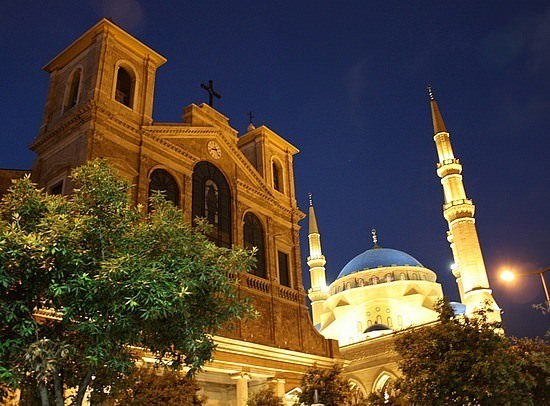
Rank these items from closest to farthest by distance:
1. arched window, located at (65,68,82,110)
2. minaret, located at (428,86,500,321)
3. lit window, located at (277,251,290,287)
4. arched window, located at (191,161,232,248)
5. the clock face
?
arched window, located at (65,68,82,110) → arched window, located at (191,161,232,248) → the clock face → lit window, located at (277,251,290,287) → minaret, located at (428,86,500,321)

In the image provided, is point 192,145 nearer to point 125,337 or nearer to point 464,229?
point 125,337

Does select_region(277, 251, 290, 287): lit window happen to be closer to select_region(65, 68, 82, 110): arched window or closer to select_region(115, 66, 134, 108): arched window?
select_region(115, 66, 134, 108): arched window

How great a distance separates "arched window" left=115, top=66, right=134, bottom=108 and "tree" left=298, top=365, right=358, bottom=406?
15.0m

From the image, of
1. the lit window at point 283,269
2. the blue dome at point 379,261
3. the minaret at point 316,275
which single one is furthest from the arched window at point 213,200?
the minaret at point 316,275

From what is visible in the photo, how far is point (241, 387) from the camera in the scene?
22922 mm

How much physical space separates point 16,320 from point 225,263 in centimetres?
444

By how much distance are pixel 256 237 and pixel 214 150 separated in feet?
17.0

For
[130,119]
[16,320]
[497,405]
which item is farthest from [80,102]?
A: [497,405]

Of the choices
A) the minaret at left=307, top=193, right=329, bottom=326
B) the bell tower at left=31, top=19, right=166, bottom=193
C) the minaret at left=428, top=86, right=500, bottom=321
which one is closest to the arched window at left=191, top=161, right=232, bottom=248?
the bell tower at left=31, top=19, right=166, bottom=193

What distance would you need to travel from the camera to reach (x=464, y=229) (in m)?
44.8

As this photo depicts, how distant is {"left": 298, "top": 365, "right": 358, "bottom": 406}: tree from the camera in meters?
21.6

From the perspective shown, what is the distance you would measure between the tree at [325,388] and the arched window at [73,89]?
16.4 m

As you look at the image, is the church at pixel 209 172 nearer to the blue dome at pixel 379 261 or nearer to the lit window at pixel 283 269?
the lit window at pixel 283 269

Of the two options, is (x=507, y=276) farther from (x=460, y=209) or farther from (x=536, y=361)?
(x=460, y=209)
